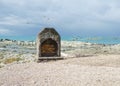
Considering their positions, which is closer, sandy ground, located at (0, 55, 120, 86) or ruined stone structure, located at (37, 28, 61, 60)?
sandy ground, located at (0, 55, 120, 86)

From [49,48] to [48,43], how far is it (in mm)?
504

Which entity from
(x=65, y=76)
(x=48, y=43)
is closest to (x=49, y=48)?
(x=48, y=43)

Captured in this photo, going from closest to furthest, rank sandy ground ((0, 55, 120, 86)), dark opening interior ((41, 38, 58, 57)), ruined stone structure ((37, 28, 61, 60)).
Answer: sandy ground ((0, 55, 120, 86))
ruined stone structure ((37, 28, 61, 60))
dark opening interior ((41, 38, 58, 57))

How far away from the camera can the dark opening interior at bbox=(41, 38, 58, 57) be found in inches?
1371

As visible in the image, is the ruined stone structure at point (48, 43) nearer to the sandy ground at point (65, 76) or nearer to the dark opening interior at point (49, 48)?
the dark opening interior at point (49, 48)

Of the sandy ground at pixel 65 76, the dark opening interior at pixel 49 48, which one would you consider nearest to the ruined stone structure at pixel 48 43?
the dark opening interior at pixel 49 48

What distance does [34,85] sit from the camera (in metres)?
20.1

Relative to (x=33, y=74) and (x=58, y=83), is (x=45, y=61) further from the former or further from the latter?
(x=58, y=83)

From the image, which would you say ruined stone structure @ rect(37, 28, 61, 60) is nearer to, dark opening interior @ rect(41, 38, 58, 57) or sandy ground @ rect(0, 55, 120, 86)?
dark opening interior @ rect(41, 38, 58, 57)

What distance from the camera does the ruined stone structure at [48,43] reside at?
3422 centimetres

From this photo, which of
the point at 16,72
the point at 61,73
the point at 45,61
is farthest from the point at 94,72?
the point at 45,61

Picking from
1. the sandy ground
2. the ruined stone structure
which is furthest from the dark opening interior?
the sandy ground

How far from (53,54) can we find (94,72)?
1206cm

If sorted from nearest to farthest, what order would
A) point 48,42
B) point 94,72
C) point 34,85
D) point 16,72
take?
point 34,85 < point 94,72 < point 16,72 < point 48,42
